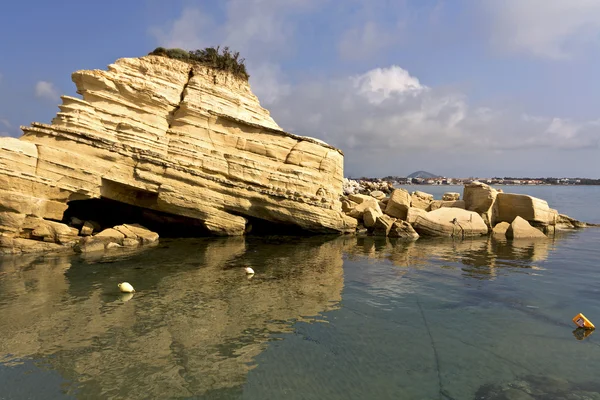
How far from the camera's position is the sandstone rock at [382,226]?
75.3ft

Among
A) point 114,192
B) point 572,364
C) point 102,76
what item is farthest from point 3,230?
point 572,364

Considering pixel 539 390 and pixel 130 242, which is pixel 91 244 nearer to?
pixel 130 242

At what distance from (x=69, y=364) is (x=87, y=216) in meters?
A: 15.6

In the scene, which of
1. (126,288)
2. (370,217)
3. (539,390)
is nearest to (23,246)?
(126,288)

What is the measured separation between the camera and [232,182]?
19266 millimetres

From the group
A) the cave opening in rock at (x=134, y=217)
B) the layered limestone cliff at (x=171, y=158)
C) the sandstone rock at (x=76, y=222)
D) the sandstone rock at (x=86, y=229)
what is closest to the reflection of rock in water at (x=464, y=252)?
the layered limestone cliff at (x=171, y=158)

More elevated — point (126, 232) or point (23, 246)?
point (126, 232)

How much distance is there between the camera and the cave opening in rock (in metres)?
19.8

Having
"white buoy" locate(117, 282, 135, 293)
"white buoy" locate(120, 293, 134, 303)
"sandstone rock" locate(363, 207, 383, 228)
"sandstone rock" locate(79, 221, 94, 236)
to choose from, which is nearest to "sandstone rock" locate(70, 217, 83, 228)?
"sandstone rock" locate(79, 221, 94, 236)

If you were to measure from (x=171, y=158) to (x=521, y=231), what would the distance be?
813 inches

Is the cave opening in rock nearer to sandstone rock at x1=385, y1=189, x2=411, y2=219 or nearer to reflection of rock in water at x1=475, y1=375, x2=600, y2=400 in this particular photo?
sandstone rock at x1=385, y1=189, x2=411, y2=219

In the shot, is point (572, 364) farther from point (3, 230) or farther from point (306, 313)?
point (3, 230)

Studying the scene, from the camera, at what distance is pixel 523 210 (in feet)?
82.5

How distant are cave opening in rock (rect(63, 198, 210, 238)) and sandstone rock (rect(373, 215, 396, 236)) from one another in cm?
1024
